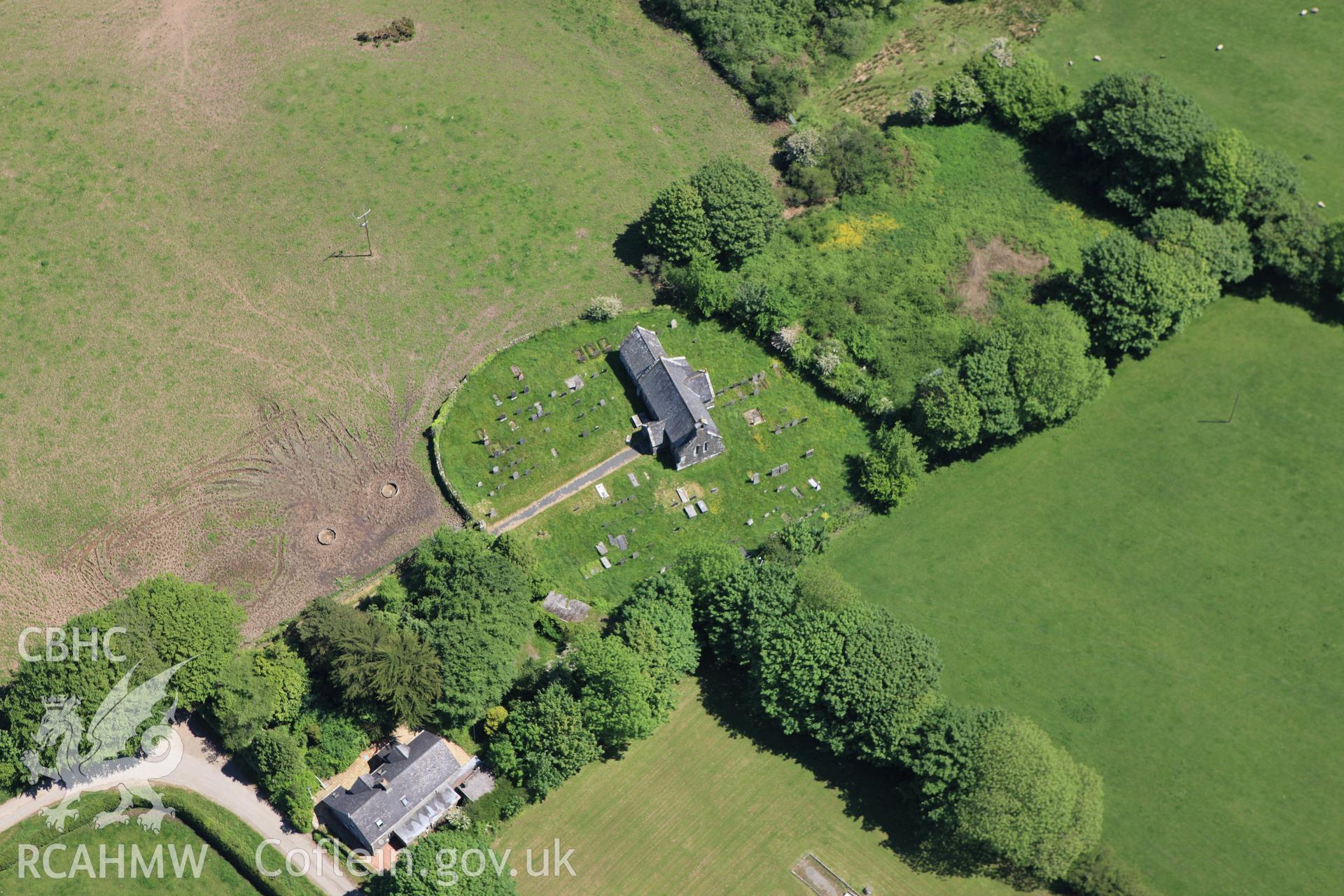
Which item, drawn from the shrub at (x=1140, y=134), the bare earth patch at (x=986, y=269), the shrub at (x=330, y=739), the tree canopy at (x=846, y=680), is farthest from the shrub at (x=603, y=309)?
the shrub at (x=1140, y=134)

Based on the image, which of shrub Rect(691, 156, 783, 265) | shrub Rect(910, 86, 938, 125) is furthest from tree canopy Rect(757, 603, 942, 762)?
shrub Rect(910, 86, 938, 125)

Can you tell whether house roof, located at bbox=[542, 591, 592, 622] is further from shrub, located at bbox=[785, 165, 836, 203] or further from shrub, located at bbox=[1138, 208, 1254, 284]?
shrub, located at bbox=[1138, 208, 1254, 284]

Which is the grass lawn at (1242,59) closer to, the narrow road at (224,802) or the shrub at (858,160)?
the shrub at (858,160)

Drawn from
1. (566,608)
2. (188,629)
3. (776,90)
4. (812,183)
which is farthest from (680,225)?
(188,629)

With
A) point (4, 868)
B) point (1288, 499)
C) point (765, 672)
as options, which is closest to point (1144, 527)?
point (1288, 499)

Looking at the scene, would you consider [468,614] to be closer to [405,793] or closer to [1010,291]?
[405,793]

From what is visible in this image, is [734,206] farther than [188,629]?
Yes

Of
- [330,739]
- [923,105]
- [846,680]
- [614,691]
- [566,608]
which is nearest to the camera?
[846,680]
